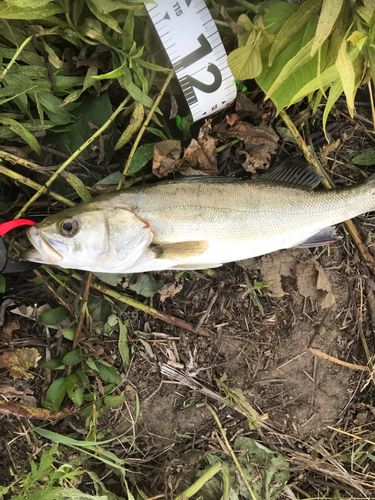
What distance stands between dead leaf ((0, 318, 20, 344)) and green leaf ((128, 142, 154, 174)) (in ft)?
5.23

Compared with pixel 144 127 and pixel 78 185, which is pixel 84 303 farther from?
pixel 144 127

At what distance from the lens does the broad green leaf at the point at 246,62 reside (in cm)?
195

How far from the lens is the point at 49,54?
224 centimetres

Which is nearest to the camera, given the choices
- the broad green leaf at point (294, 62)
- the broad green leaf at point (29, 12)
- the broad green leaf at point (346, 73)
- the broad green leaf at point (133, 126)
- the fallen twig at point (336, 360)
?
the broad green leaf at point (346, 73)

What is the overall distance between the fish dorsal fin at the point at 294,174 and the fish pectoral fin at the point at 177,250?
2.57ft

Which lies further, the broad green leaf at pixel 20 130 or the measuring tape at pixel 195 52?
the broad green leaf at pixel 20 130

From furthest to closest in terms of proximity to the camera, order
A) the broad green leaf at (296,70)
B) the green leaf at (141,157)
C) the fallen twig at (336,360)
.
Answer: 1. the fallen twig at (336,360)
2. the green leaf at (141,157)
3. the broad green leaf at (296,70)

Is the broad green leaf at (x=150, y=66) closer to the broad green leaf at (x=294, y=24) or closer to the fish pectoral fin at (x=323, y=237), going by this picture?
the broad green leaf at (x=294, y=24)

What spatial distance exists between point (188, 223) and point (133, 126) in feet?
2.79

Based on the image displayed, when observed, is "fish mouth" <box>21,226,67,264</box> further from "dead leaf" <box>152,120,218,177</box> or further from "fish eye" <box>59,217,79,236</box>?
"dead leaf" <box>152,120,218,177</box>

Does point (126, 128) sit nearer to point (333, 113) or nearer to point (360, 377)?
point (333, 113)

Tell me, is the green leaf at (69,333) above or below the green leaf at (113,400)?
above

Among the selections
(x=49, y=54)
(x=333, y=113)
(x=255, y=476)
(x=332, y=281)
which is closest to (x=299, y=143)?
(x=333, y=113)

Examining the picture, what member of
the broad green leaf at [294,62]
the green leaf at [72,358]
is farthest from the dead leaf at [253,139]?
the green leaf at [72,358]
